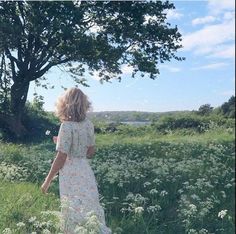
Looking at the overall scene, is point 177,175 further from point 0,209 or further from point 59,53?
point 59,53

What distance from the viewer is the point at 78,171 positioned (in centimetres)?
617

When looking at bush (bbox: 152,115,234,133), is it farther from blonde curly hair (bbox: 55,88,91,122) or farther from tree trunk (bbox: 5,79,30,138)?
blonde curly hair (bbox: 55,88,91,122)

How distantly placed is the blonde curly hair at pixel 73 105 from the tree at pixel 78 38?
11683mm

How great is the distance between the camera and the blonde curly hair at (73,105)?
19.9ft

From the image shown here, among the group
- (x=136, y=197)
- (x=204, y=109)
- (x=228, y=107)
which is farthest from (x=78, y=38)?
(x=228, y=107)

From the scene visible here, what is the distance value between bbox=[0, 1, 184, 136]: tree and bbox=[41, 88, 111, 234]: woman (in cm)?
1171

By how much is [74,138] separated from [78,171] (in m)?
0.36

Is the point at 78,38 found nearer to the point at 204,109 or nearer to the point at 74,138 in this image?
the point at 74,138

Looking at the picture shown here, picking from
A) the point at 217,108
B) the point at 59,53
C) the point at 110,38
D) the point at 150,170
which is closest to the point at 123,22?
the point at 110,38

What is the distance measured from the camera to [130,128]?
27172 mm

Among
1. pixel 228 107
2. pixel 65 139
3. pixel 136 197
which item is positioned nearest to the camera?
pixel 65 139

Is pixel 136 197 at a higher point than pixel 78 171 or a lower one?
lower

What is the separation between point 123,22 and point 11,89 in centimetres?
599

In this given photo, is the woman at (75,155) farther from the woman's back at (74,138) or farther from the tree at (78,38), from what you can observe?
the tree at (78,38)
